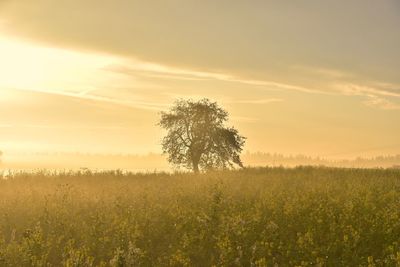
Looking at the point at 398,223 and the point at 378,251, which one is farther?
the point at 398,223

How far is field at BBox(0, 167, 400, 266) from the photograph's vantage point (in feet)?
36.6

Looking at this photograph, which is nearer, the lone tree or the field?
the field

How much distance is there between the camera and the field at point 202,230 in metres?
11.2

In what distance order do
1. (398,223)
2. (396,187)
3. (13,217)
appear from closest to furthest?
(398,223) < (13,217) < (396,187)

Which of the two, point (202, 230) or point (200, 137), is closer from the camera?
point (202, 230)

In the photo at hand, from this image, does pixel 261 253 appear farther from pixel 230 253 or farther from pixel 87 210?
pixel 87 210

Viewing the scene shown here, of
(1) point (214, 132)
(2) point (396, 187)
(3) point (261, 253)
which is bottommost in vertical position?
(3) point (261, 253)

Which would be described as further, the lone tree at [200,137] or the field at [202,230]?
the lone tree at [200,137]

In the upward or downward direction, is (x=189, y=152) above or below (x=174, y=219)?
above

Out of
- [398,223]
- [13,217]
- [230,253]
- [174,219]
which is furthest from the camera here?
[13,217]

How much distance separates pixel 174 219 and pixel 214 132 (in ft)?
86.7

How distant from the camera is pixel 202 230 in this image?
40.4 ft

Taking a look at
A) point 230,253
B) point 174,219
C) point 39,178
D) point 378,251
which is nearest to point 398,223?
point 378,251

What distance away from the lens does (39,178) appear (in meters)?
24.6
